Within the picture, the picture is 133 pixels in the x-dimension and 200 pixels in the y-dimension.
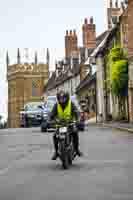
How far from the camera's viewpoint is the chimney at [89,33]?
77.1 metres

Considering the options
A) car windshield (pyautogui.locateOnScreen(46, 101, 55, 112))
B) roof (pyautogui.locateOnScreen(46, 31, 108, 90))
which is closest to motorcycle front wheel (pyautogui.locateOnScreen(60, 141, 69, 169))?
car windshield (pyautogui.locateOnScreen(46, 101, 55, 112))

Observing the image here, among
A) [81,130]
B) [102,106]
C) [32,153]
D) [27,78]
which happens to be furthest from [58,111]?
[27,78]

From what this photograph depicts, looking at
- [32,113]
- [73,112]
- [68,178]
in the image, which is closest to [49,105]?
[32,113]

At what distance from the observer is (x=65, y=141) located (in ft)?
44.1

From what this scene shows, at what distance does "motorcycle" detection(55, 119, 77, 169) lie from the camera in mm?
13320

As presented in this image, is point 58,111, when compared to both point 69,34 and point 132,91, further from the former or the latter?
point 69,34

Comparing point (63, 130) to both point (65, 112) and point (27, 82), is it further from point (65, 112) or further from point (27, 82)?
point (27, 82)

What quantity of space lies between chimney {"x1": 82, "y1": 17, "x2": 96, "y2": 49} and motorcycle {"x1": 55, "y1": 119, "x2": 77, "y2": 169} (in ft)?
209

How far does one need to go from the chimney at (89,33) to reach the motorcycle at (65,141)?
6362 cm

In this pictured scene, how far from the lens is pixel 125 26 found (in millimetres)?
48688

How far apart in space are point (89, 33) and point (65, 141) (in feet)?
212

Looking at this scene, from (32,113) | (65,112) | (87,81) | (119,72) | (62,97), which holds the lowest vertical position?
(65,112)

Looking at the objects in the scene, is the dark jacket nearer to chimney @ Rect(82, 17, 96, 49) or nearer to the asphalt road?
the asphalt road

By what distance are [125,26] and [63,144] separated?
3636cm
